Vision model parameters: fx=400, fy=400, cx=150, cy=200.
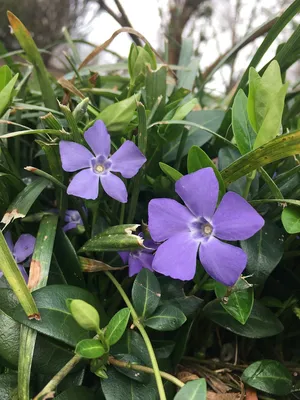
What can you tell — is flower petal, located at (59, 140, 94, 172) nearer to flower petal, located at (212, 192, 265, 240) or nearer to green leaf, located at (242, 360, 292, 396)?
flower petal, located at (212, 192, 265, 240)

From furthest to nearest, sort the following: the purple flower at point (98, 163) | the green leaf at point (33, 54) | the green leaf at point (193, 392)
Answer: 1. the green leaf at point (33, 54)
2. the purple flower at point (98, 163)
3. the green leaf at point (193, 392)

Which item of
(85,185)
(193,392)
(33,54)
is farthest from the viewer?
(33,54)

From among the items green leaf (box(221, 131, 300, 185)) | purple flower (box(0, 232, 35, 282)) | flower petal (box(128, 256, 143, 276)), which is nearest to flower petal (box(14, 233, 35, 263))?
purple flower (box(0, 232, 35, 282))

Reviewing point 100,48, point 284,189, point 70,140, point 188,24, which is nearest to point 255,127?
point 284,189

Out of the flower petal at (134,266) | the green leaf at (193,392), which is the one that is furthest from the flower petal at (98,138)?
the green leaf at (193,392)

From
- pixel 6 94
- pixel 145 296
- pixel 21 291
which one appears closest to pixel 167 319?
pixel 145 296

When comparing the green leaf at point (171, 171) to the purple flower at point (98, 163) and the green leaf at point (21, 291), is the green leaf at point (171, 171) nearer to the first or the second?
the purple flower at point (98, 163)

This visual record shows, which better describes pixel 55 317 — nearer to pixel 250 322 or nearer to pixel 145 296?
pixel 145 296

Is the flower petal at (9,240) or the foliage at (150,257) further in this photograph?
the flower petal at (9,240)
